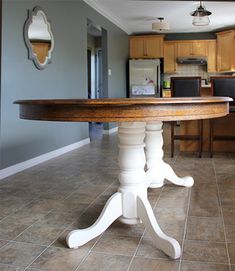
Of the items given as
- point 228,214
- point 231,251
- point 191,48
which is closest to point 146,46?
point 191,48

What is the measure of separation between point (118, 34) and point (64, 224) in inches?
245

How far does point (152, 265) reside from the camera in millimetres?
1502

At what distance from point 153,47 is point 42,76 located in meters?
5.14

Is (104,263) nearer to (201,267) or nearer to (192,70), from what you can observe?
(201,267)

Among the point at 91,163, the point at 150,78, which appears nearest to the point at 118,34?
the point at 150,78

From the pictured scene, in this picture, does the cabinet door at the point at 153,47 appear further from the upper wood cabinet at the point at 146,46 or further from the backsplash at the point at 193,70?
the backsplash at the point at 193,70

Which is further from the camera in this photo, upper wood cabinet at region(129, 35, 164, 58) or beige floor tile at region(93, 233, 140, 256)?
upper wood cabinet at region(129, 35, 164, 58)

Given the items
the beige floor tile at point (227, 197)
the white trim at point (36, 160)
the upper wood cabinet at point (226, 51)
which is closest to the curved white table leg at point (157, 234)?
the beige floor tile at point (227, 197)

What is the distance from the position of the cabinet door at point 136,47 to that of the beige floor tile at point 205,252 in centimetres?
735

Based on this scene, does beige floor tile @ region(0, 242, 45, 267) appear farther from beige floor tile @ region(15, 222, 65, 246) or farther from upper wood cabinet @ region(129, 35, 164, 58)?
upper wood cabinet @ region(129, 35, 164, 58)

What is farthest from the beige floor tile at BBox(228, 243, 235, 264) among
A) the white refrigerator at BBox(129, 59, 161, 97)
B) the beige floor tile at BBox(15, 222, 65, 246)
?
the white refrigerator at BBox(129, 59, 161, 97)

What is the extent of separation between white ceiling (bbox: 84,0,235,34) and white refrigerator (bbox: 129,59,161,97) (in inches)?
32.7

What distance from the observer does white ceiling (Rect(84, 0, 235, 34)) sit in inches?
228

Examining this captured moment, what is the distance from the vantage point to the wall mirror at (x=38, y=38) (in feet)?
12.1
